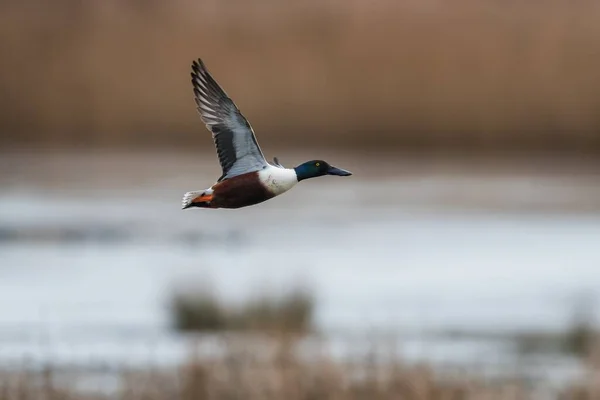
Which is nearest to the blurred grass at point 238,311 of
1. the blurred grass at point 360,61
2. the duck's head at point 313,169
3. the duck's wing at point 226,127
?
the blurred grass at point 360,61

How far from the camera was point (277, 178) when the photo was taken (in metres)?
2.70

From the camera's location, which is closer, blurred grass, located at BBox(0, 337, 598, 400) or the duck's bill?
the duck's bill

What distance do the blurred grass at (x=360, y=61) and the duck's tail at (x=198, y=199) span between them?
12529 millimetres

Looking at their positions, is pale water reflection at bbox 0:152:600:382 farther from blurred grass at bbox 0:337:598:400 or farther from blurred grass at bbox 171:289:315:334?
blurred grass at bbox 0:337:598:400

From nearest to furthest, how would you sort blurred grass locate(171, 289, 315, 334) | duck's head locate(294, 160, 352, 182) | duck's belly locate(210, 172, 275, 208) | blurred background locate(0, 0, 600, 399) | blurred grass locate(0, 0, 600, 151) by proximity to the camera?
duck's belly locate(210, 172, 275, 208), duck's head locate(294, 160, 352, 182), blurred background locate(0, 0, 600, 399), blurred grass locate(171, 289, 315, 334), blurred grass locate(0, 0, 600, 151)

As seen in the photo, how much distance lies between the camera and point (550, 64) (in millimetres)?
30203

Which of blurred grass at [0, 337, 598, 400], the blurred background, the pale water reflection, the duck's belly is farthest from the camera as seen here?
the pale water reflection

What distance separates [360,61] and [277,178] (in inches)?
900

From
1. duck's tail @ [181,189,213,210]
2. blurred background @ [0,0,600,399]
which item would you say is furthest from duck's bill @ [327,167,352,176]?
blurred background @ [0,0,600,399]

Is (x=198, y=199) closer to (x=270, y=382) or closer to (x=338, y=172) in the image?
(x=338, y=172)

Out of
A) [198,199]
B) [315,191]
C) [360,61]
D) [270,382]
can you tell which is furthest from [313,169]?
[315,191]

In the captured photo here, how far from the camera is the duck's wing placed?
2.78 meters

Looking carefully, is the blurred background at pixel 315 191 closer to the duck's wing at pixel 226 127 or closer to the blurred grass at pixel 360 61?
the blurred grass at pixel 360 61

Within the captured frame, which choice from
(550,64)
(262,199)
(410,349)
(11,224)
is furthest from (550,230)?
(262,199)
